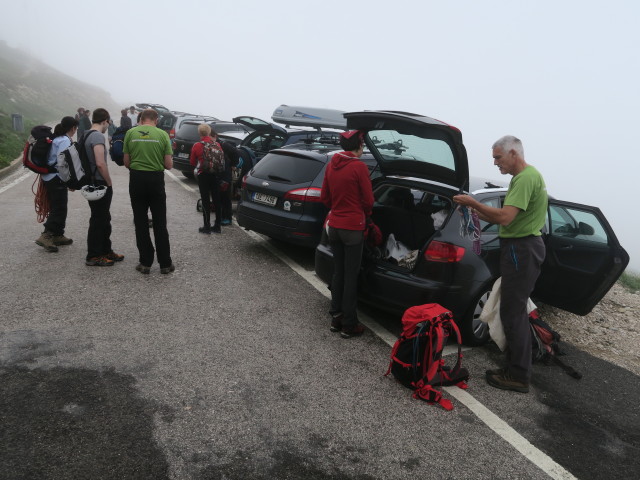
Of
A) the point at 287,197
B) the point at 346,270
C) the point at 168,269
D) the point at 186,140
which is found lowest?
the point at 168,269

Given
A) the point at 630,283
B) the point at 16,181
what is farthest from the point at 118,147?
the point at 630,283

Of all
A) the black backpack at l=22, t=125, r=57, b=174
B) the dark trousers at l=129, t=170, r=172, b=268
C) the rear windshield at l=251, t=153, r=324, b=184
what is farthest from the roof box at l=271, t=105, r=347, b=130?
the dark trousers at l=129, t=170, r=172, b=268

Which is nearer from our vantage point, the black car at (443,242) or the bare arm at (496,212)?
the bare arm at (496,212)

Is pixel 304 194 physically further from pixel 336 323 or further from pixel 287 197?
pixel 336 323

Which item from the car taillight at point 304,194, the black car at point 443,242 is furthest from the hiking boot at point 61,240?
the black car at point 443,242

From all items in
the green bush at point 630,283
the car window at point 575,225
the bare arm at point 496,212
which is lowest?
the green bush at point 630,283

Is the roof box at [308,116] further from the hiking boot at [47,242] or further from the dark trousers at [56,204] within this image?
the hiking boot at [47,242]

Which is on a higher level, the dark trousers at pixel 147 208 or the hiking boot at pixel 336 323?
the dark trousers at pixel 147 208

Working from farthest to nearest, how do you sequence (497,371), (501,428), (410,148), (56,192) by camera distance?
1. (56,192)
2. (410,148)
3. (497,371)
4. (501,428)

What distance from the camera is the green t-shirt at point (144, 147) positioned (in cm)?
544

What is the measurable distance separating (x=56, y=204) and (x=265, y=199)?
2.73 metres

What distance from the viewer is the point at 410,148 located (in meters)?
4.89

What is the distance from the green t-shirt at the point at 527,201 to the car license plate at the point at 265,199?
11.3 feet

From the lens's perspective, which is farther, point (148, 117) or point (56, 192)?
point (56, 192)
